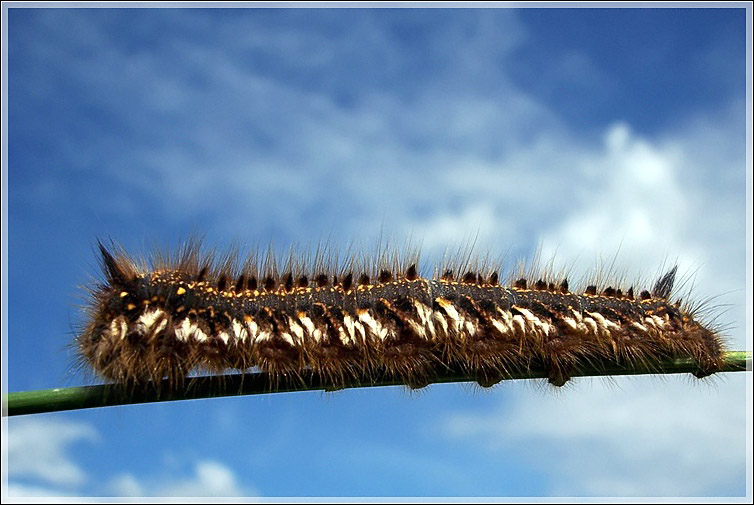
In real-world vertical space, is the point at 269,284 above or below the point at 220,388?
above

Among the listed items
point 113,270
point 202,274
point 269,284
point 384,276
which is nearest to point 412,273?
point 384,276

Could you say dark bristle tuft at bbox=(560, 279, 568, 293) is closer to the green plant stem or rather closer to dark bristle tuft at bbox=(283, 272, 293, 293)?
the green plant stem

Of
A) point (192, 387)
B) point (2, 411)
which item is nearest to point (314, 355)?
point (192, 387)

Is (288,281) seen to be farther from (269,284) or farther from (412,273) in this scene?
(412,273)

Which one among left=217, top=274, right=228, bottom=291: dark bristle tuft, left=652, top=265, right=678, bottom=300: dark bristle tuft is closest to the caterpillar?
left=217, top=274, right=228, bottom=291: dark bristle tuft

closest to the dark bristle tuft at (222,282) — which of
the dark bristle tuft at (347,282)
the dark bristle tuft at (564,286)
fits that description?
the dark bristle tuft at (347,282)

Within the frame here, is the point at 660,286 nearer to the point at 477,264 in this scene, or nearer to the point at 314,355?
the point at 477,264
